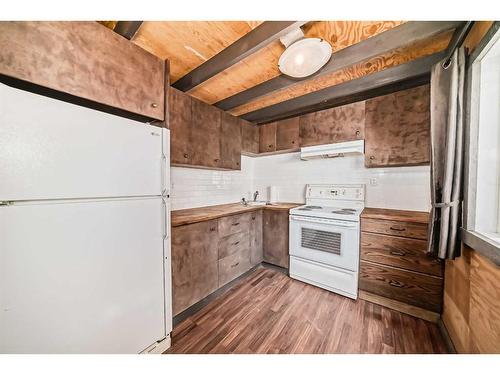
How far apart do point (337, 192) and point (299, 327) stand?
1679 mm

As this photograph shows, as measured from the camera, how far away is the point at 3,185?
723mm

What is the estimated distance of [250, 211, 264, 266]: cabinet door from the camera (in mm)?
2414

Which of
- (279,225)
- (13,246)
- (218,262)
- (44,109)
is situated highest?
(44,109)

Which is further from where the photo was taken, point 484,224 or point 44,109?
point 484,224

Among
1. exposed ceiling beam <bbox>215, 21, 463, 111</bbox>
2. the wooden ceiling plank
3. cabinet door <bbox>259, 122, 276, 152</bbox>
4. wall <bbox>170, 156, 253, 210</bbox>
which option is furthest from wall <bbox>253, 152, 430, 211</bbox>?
exposed ceiling beam <bbox>215, 21, 463, 111</bbox>

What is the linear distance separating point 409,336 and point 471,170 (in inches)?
53.4

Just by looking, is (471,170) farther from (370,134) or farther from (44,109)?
(44,109)

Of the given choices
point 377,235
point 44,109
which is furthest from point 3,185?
point 377,235

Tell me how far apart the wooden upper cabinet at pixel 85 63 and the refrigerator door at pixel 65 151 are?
0.54ft

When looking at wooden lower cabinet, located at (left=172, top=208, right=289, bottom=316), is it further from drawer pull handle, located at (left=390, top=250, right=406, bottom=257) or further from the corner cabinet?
drawer pull handle, located at (left=390, top=250, right=406, bottom=257)

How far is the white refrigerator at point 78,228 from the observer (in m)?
0.75

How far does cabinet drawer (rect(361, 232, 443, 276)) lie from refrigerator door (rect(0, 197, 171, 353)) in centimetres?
198

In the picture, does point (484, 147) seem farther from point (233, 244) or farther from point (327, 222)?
point (233, 244)

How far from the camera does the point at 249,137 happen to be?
2.77 meters
